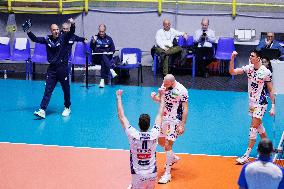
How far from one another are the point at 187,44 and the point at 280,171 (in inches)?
569

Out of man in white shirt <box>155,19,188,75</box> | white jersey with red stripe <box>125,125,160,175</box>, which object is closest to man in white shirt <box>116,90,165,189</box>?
white jersey with red stripe <box>125,125,160,175</box>

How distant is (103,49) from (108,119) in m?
4.77

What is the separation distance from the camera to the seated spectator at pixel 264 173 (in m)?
6.37

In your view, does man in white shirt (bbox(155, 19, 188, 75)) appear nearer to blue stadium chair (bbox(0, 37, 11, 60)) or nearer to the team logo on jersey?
blue stadium chair (bbox(0, 37, 11, 60))

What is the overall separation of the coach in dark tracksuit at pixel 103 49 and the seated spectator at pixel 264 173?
12.4 metres

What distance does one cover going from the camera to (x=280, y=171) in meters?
6.42

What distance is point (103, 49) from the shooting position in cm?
1878

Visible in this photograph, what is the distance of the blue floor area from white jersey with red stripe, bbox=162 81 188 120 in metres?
1.99

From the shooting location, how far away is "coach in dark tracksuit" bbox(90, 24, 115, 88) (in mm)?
18594

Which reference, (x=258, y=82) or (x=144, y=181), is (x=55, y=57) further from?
(x=144, y=181)

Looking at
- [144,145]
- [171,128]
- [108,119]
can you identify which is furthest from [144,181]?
[108,119]

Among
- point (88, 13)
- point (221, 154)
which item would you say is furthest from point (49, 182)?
point (88, 13)

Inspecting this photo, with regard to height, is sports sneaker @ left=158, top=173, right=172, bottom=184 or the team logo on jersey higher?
the team logo on jersey

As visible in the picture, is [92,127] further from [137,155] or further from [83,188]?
[137,155]
